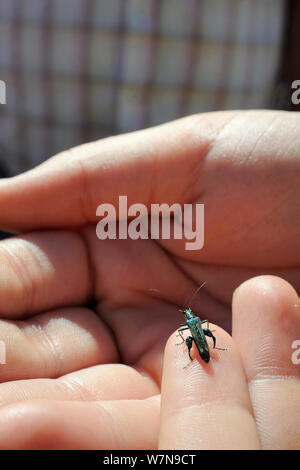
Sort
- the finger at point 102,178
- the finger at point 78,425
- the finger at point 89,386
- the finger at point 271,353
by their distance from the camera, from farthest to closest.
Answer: the finger at point 102,178 → the finger at point 89,386 → the finger at point 271,353 → the finger at point 78,425

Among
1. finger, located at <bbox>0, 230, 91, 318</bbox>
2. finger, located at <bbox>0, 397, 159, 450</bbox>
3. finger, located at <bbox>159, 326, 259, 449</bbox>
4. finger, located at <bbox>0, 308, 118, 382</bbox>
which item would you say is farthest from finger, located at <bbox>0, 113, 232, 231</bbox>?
finger, located at <bbox>0, 397, 159, 450</bbox>

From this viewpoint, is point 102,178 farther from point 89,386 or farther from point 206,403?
point 206,403

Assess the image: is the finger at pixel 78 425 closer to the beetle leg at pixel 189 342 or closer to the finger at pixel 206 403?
the finger at pixel 206 403

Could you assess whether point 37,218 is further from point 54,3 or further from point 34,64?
point 54,3

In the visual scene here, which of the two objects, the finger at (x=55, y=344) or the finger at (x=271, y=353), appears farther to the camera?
the finger at (x=55, y=344)

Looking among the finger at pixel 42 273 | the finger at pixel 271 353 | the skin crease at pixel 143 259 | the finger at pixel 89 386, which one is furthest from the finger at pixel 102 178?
the finger at pixel 89 386

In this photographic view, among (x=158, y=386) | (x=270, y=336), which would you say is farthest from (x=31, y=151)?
(x=270, y=336)
